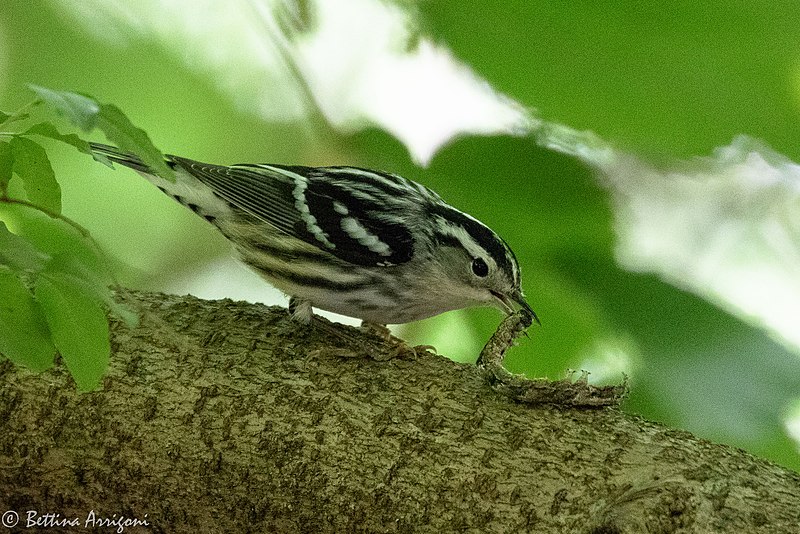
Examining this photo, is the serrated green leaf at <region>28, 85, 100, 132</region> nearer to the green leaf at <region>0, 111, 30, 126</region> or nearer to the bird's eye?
the green leaf at <region>0, 111, 30, 126</region>

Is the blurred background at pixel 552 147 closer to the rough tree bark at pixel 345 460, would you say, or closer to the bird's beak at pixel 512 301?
the bird's beak at pixel 512 301

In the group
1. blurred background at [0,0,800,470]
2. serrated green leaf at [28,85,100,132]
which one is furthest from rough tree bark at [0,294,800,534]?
serrated green leaf at [28,85,100,132]

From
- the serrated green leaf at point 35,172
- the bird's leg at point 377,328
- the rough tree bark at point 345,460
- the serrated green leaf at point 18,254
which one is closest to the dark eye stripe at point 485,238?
the bird's leg at point 377,328

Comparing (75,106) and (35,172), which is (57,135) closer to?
(35,172)

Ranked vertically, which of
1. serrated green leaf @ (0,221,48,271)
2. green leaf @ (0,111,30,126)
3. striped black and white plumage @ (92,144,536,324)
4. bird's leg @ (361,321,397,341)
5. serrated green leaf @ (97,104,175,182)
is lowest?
serrated green leaf @ (0,221,48,271)

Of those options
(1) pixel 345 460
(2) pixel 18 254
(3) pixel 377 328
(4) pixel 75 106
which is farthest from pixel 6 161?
(3) pixel 377 328

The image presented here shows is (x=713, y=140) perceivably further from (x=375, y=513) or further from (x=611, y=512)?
(x=375, y=513)
